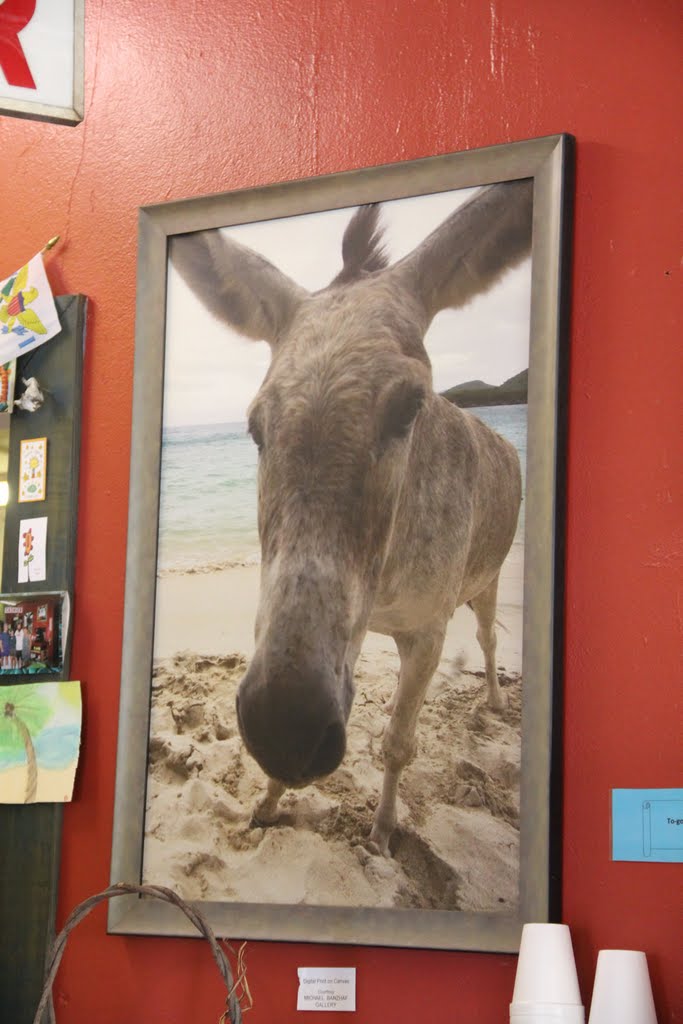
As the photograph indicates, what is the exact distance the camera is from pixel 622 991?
188 centimetres

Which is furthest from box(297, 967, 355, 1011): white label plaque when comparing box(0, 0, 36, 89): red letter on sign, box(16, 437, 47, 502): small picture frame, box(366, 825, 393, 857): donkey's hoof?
box(0, 0, 36, 89): red letter on sign

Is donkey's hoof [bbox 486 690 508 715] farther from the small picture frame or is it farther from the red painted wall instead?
the small picture frame

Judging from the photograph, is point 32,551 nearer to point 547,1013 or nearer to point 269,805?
point 269,805

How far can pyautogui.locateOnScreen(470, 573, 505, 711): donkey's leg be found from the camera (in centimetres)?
225

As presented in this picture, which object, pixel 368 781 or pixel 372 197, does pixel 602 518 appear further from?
pixel 372 197

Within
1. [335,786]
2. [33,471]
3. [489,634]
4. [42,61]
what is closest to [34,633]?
[33,471]

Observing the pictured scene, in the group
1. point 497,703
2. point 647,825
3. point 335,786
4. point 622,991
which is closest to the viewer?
point 622,991

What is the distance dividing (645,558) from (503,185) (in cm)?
73

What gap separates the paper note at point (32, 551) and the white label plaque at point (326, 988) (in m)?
0.98

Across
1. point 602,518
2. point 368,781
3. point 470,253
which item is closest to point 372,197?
point 470,253

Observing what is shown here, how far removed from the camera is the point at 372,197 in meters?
2.53

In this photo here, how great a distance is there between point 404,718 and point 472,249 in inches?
33.4

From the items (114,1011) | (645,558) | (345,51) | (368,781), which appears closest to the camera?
(645,558)

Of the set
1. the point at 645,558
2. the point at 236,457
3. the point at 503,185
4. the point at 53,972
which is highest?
the point at 503,185
